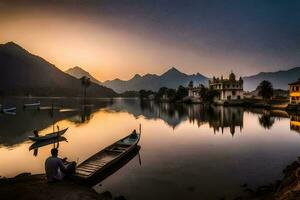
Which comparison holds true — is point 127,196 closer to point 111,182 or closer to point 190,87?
point 111,182

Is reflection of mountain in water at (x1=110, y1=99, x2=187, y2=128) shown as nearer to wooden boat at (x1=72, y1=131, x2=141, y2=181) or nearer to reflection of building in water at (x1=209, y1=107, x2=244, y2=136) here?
reflection of building in water at (x1=209, y1=107, x2=244, y2=136)

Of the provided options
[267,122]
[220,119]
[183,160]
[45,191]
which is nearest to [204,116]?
[220,119]

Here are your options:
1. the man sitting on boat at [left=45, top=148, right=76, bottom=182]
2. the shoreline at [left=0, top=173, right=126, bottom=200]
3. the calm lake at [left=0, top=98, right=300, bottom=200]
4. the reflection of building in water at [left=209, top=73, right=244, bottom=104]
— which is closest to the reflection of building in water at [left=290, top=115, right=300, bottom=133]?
the calm lake at [left=0, top=98, right=300, bottom=200]

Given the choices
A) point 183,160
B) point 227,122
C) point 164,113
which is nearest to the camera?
point 183,160

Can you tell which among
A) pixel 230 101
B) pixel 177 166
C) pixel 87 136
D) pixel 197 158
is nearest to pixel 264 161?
pixel 197 158

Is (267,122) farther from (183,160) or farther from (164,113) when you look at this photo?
(183,160)

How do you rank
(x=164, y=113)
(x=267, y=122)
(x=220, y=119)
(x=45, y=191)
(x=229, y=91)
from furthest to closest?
(x=229, y=91), (x=164, y=113), (x=220, y=119), (x=267, y=122), (x=45, y=191)

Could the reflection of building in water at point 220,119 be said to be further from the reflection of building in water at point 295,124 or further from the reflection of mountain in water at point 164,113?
the reflection of building in water at point 295,124

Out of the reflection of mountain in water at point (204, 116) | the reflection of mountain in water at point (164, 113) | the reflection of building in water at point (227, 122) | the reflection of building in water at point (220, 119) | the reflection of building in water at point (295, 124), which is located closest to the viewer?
the reflection of building in water at point (295, 124)

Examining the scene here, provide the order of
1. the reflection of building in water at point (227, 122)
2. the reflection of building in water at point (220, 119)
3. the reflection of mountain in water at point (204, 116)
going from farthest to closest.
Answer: the reflection of mountain in water at point (204, 116) → the reflection of building in water at point (220, 119) → the reflection of building in water at point (227, 122)

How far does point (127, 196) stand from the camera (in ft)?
57.2

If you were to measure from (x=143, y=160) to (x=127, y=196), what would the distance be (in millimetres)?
9190

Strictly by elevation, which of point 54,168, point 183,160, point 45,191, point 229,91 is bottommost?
point 183,160

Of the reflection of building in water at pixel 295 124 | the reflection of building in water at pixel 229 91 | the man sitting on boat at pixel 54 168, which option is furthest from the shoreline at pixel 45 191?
the reflection of building in water at pixel 229 91
